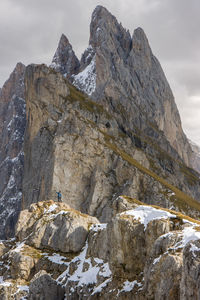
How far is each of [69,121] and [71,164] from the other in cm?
1812

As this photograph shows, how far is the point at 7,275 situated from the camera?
7438 centimetres

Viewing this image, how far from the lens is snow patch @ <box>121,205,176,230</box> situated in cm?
5684

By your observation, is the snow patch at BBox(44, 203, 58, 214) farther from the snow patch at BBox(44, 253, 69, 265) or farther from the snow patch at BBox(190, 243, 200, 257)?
the snow patch at BBox(190, 243, 200, 257)

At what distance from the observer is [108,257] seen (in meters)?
62.1

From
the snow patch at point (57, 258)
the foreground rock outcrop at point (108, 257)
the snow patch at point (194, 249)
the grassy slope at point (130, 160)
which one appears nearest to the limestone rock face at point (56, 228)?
the foreground rock outcrop at point (108, 257)

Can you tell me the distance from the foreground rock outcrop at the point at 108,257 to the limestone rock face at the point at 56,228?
0.18 m

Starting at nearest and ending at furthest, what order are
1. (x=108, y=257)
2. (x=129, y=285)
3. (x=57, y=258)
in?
(x=129, y=285), (x=108, y=257), (x=57, y=258)

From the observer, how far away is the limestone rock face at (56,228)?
74.6 m

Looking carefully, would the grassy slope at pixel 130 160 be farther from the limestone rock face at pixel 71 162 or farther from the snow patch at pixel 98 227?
the snow patch at pixel 98 227

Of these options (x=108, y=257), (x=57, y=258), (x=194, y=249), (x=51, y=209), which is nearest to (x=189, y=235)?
(x=194, y=249)

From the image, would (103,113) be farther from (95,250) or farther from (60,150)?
(95,250)

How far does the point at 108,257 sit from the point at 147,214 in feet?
30.1

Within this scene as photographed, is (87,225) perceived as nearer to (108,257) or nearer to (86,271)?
(86,271)

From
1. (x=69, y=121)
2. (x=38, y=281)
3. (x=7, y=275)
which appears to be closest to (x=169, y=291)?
(x=38, y=281)
